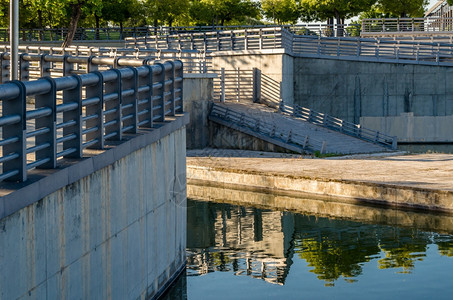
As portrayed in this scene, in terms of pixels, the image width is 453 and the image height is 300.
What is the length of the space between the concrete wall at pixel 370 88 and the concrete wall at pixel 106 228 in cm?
2960

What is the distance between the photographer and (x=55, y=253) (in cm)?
997

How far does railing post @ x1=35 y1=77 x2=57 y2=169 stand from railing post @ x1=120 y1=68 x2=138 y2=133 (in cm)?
377

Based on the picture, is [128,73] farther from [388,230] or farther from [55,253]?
[388,230]

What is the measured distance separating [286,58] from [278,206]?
1787 cm

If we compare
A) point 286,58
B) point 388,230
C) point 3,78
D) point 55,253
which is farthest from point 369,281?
point 286,58

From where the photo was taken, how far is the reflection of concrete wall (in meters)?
48.9

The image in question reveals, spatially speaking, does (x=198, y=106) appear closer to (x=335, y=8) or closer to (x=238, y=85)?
(x=238, y=85)

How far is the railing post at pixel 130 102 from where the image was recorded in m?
14.1

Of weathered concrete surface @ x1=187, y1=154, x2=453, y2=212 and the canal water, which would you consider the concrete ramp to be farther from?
the canal water

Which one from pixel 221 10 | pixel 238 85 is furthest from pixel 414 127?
pixel 221 10

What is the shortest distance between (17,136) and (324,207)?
17993 millimetres

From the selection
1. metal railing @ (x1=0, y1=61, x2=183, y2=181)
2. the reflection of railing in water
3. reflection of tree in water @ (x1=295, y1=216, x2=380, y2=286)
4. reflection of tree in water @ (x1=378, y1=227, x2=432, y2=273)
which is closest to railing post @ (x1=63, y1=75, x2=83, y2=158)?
metal railing @ (x1=0, y1=61, x2=183, y2=181)

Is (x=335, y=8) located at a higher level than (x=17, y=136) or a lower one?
higher

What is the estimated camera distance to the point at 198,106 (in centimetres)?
3800
